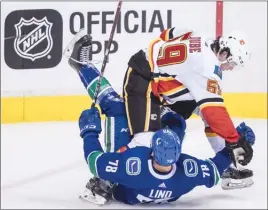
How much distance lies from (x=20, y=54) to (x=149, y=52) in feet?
6.91

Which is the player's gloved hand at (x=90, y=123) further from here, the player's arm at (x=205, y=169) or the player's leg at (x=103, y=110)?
the player's arm at (x=205, y=169)

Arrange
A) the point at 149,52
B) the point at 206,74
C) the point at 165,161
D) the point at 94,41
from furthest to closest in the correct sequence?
the point at 94,41 < the point at 149,52 < the point at 206,74 < the point at 165,161

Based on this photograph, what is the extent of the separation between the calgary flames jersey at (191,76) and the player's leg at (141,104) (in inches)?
1.3

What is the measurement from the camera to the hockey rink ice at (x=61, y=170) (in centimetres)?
290

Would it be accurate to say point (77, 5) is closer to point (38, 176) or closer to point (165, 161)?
point (38, 176)

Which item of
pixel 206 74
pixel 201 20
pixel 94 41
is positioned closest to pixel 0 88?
pixel 94 41

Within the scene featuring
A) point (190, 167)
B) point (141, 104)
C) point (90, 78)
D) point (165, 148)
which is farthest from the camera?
point (90, 78)

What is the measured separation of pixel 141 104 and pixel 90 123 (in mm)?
256

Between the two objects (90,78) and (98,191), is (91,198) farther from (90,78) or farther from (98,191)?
(90,78)

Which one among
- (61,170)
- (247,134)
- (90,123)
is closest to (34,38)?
(61,170)

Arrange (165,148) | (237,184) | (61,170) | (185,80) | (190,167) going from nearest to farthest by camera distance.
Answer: (165,148) < (190,167) < (185,80) < (237,184) < (61,170)

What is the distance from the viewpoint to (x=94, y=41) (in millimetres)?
4848

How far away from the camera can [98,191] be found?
2.82 meters

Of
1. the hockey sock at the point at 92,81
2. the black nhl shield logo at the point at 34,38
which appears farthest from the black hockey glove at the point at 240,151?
the black nhl shield logo at the point at 34,38
